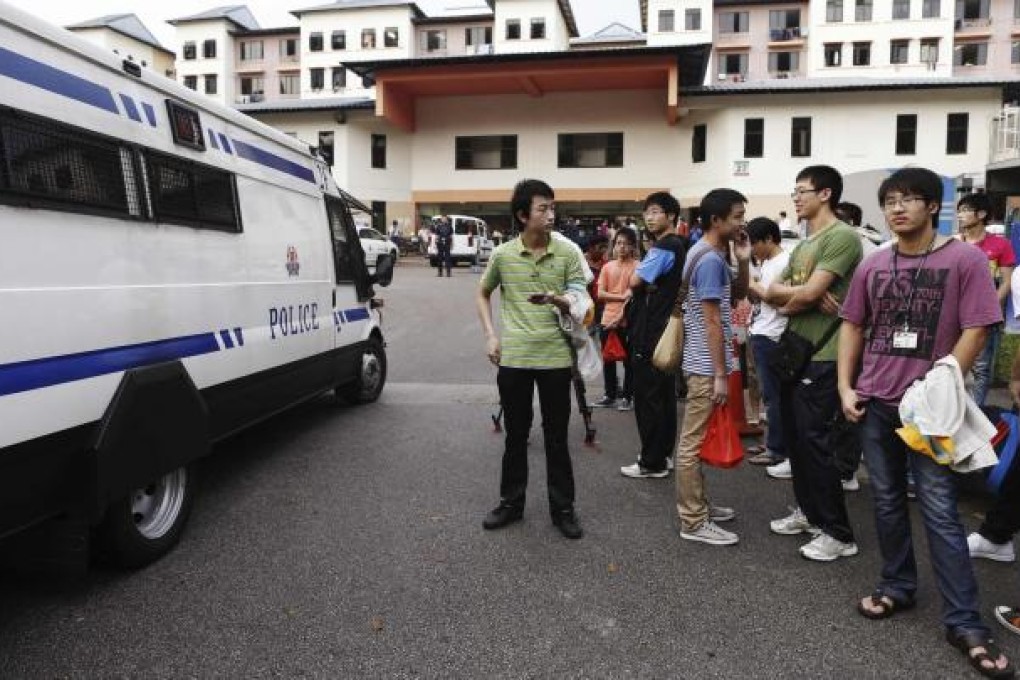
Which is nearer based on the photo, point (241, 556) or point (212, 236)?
point (241, 556)

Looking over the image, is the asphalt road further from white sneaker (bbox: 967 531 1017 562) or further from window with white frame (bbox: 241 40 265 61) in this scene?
window with white frame (bbox: 241 40 265 61)

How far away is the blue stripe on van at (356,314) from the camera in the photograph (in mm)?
7105

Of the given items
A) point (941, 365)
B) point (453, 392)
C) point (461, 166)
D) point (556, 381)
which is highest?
point (461, 166)

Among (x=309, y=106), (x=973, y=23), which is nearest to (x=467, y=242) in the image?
(x=309, y=106)

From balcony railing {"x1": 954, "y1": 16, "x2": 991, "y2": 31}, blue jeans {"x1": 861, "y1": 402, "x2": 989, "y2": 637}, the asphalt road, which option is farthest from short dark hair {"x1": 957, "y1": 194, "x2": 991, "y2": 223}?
balcony railing {"x1": 954, "y1": 16, "x2": 991, "y2": 31}

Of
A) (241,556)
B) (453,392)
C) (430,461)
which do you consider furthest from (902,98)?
(241,556)

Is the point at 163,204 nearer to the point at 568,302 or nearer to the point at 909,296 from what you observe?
the point at 568,302

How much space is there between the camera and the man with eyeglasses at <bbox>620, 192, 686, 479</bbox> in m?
4.95

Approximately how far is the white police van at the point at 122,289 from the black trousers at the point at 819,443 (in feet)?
10.7

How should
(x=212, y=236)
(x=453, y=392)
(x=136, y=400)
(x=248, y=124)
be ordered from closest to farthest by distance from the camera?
(x=136, y=400), (x=212, y=236), (x=248, y=124), (x=453, y=392)

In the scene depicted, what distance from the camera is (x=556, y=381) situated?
4188 mm

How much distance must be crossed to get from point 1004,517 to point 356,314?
5.49m

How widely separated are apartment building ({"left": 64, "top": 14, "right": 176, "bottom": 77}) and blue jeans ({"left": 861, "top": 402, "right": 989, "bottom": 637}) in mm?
67715

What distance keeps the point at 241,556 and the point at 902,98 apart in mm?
33804
